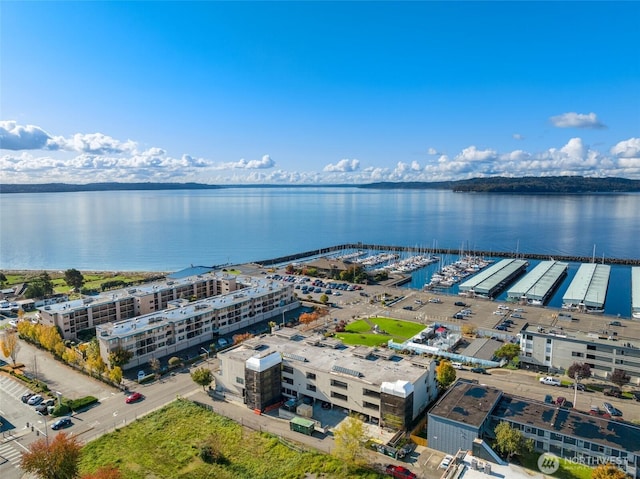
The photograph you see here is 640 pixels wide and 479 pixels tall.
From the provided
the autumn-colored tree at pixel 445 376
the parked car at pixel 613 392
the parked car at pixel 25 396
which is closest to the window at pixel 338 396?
the autumn-colored tree at pixel 445 376

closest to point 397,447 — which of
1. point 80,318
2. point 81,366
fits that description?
point 81,366

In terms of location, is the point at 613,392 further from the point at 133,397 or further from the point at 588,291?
the point at 133,397

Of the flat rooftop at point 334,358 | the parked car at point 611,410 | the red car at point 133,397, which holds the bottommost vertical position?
the red car at point 133,397

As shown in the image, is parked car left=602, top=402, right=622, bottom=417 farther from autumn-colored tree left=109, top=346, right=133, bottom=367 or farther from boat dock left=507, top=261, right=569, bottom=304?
autumn-colored tree left=109, top=346, right=133, bottom=367

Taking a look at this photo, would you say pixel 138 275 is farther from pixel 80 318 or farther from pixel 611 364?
pixel 611 364

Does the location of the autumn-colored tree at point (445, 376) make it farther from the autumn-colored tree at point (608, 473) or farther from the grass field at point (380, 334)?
the grass field at point (380, 334)

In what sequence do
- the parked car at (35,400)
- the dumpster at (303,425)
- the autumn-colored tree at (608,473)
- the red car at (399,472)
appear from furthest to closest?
the parked car at (35,400)
the dumpster at (303,425)
the red car at (399,472)
the autumn-colored tree at (608,473)

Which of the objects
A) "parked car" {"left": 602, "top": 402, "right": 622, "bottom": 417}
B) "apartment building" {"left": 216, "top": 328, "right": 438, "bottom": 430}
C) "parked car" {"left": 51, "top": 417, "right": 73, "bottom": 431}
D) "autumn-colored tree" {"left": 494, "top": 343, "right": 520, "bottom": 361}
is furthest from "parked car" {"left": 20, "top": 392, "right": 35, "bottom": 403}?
"parked car" {"left": 602, "top": 402, "right": 622, "bottom": 417}
